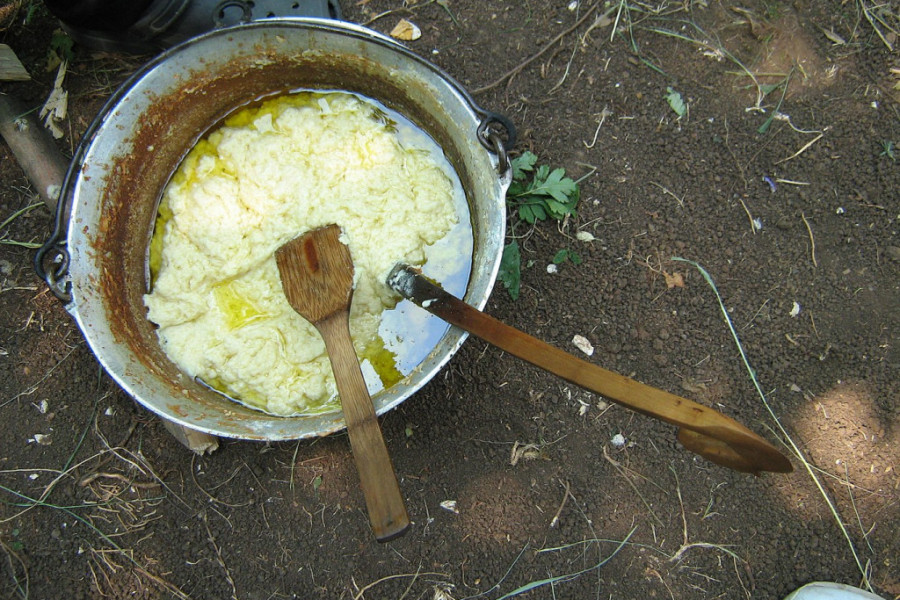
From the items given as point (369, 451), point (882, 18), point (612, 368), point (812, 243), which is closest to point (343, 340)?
point (369, 451)

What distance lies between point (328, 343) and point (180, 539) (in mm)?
983

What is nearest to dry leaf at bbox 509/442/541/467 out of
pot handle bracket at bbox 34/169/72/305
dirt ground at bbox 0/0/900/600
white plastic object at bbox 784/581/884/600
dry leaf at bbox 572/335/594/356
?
dirt ground at bbox 0/0/900/600

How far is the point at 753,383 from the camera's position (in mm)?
1940

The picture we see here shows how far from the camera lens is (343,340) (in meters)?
1.48

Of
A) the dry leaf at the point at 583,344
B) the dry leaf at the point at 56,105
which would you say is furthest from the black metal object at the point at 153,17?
the dry leaf at the point at 583,344

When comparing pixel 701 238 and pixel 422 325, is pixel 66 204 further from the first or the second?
pixel 701 238

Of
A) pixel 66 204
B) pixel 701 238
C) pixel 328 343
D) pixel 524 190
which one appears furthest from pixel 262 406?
pixel 701 238

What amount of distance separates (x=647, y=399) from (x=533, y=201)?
998mm

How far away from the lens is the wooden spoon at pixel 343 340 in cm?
122

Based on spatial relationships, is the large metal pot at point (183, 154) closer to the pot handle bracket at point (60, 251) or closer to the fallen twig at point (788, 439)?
the pot handle bracket at point (60, 251)

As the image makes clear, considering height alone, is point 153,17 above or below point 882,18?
above

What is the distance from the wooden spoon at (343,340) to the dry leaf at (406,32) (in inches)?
33.7

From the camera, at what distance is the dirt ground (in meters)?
1.89

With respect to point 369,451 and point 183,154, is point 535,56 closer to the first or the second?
point 183,154
